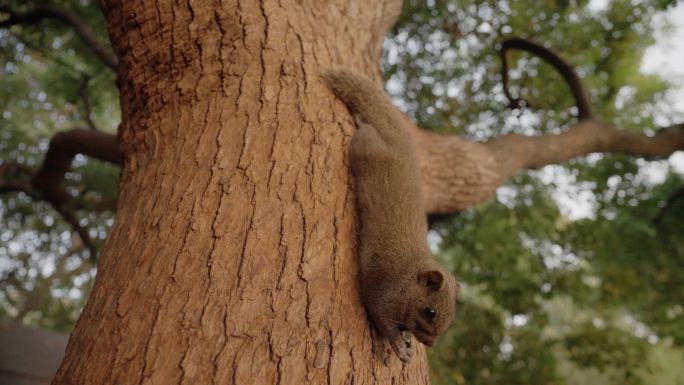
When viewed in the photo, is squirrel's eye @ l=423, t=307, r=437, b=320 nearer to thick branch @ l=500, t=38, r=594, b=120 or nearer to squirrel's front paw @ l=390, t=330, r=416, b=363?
squirrel's front paw @ l=390, t=330, r=416, b=363

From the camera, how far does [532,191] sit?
6.74 meters

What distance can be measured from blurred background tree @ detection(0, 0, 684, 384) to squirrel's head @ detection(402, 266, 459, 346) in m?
3.12

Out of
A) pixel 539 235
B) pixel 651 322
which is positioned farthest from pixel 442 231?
pixel 651 322

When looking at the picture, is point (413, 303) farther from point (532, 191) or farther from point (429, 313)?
point (532, 191)

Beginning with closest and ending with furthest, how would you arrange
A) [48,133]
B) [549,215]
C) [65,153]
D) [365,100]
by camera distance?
1. [365,100]
2. [65,153]
3. [549,215]
4. [48,133]

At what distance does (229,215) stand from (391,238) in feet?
2.54

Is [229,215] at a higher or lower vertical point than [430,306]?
higher

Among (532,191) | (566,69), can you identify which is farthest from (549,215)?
(566,69)

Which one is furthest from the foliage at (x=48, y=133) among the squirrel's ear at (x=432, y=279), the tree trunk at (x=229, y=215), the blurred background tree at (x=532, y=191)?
the squirrel's ear at (x=432, y=279)

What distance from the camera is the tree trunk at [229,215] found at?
1.33m

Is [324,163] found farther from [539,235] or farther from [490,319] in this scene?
[539,235]

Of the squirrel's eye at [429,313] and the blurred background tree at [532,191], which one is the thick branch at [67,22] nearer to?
the blurred background tree at [532,191]

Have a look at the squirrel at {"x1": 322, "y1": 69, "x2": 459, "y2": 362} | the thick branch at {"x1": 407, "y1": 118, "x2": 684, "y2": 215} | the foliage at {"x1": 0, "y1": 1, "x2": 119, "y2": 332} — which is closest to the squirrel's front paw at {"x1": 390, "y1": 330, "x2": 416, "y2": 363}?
the squirrel at {"x1": 322, "y1": 69, "x2": 459, "y2": 362}

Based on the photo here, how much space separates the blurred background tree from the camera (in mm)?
5277
